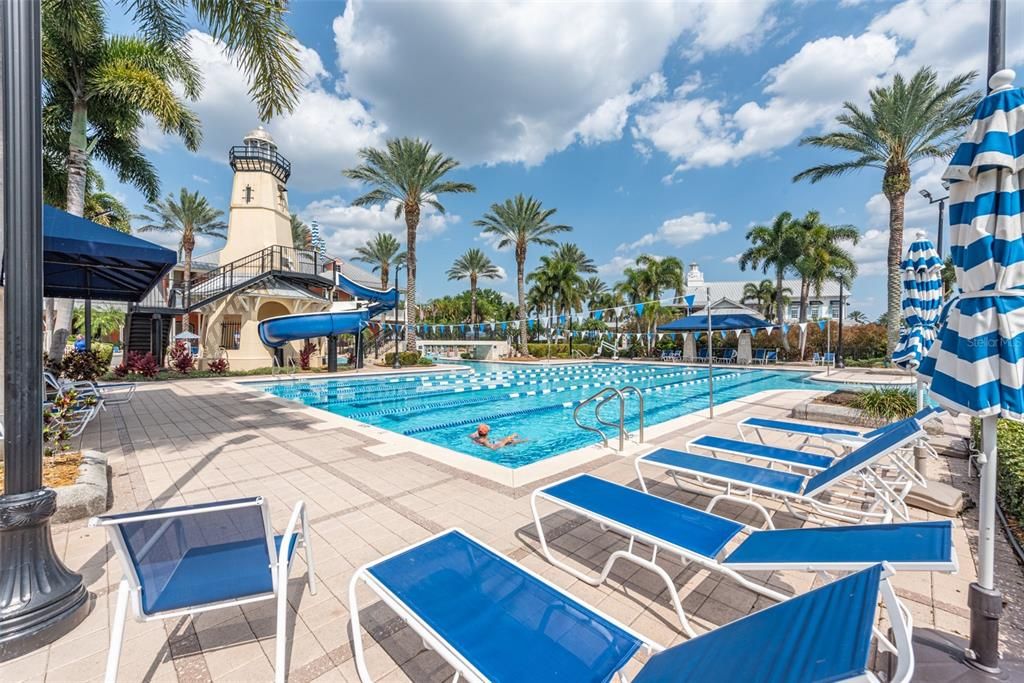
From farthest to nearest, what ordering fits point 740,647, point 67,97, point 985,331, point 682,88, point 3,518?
1. point 682,88
2. point 67,97
3. point 3,518
4. point 985,331
5. point 740,647

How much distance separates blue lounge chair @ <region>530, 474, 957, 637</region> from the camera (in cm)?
208

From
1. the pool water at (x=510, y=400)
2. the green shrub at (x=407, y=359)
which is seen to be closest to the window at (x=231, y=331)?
the green shrub at (x=407, y=359)

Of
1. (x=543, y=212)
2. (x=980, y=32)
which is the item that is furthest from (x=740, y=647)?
(x=543, y=212)

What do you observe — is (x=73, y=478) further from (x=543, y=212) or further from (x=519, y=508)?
(x=543, y=212)

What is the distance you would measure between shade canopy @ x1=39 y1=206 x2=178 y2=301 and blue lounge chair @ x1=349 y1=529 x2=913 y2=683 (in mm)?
3010

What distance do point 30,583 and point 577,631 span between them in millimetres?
3117

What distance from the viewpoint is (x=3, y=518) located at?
7.53 feet

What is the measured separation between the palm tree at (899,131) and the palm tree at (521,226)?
15.5 meters

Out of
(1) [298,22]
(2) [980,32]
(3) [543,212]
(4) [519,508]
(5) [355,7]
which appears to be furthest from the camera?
(3) [543,212]

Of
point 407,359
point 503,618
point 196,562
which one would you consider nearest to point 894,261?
point 503,618

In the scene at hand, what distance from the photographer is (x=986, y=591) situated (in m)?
1.97

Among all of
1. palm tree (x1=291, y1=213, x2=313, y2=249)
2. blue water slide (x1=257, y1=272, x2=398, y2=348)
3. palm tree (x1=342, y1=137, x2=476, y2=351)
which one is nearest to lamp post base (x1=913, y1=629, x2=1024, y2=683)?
blue water slide (x1=257, y1=272, x2=398, y2=348)

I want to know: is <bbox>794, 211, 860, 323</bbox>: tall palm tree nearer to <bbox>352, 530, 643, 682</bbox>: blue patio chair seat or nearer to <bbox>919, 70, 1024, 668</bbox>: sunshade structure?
<bbox>919, 70, 1024, 668</bbox>: sunshade structure

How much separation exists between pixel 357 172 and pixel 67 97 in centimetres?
1227
